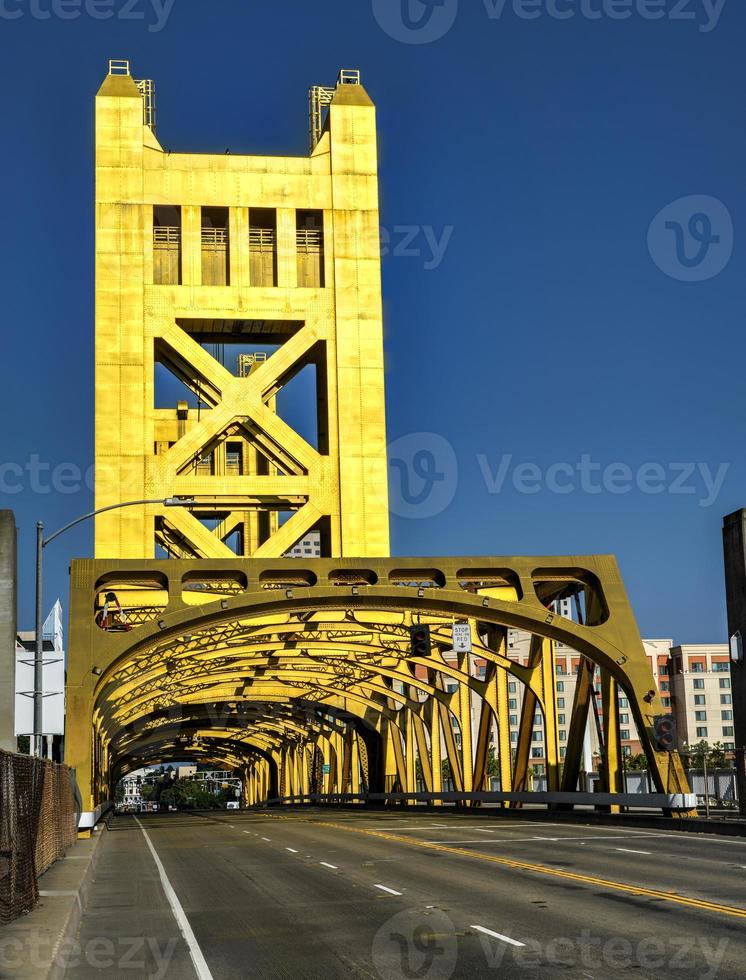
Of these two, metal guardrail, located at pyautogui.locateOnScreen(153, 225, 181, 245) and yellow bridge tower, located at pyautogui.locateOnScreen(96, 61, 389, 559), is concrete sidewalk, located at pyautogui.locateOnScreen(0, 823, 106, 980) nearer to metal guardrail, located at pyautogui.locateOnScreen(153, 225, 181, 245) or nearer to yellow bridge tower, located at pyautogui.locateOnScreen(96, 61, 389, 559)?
yellow bridge tower, located at pyautogui.locateOnScreen(96, 61, 389, 559)

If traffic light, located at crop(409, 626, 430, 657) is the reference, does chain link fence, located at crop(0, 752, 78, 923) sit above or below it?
below

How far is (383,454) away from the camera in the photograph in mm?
55688

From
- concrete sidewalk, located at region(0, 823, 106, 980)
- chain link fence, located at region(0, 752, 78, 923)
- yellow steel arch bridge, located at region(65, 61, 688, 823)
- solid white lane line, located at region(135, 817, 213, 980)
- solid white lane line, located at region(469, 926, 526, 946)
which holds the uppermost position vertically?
yellow steel arch bridge, located at region(65, 61, 688, 823)

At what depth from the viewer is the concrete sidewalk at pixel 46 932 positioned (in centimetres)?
1084

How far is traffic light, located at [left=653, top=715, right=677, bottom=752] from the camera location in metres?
36.1

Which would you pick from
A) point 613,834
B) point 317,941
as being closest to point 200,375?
point 613,834

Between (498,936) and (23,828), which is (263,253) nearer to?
(23,828)

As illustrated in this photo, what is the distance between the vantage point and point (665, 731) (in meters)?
36.2

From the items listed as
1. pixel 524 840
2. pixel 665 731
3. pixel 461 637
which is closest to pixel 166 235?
pixel 461 637

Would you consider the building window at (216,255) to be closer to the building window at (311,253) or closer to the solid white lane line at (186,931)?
the building window at (311,253)

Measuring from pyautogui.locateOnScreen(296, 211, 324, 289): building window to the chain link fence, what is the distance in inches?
1452

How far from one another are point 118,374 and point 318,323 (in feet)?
27.4

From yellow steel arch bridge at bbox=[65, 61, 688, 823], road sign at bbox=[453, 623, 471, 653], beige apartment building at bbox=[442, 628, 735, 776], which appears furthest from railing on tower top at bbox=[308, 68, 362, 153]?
beige apartment building at bbox=[442, 628, 735, 776]

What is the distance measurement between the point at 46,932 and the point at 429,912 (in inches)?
186
